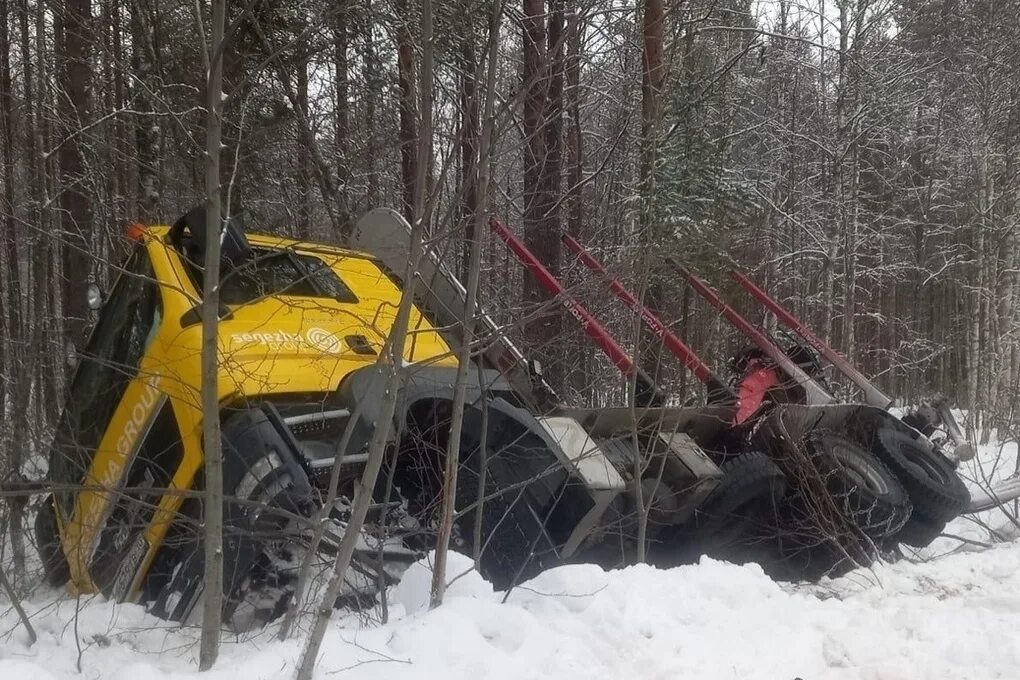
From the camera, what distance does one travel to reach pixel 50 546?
174 inches

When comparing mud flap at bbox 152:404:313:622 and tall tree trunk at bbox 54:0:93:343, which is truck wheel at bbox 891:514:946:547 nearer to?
mud flap at bbox 152:404:313:622

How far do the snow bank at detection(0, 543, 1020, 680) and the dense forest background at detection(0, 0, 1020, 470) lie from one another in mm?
1385

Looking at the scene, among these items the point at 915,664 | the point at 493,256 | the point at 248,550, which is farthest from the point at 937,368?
the point at 248,550

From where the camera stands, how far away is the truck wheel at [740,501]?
554cm

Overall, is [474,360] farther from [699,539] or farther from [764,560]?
[764,560]

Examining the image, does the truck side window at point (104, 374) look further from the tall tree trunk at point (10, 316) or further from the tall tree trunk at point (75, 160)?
the tall tree trunk at point (75, 160)

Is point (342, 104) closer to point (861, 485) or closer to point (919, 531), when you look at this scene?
point (861, 485)

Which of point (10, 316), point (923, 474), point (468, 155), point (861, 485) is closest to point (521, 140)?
point (468, 155)

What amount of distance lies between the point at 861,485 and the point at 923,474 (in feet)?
2.49

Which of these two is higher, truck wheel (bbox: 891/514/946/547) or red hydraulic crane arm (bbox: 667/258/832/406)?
red hydraulic crane arm (bbox: 667/258/832/406)

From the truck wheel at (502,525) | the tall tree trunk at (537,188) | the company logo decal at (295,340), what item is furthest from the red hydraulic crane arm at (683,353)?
the company logo decal at (295,340)

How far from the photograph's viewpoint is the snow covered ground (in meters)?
3.23

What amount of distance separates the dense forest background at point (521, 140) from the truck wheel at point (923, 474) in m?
1.42

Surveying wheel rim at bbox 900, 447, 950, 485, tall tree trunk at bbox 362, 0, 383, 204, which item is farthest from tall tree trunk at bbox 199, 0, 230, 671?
tall tree trunk at bbox 362, 0, 383, 204
